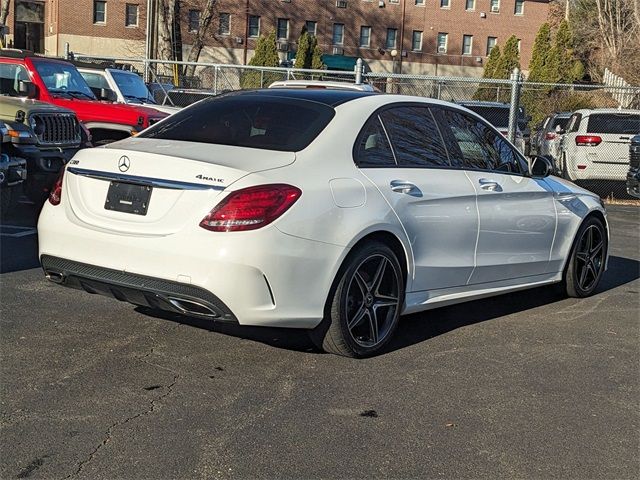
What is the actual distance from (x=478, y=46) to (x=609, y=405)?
60.9m

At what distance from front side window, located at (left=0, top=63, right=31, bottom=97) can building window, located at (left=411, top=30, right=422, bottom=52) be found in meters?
51.4

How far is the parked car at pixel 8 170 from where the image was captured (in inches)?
348

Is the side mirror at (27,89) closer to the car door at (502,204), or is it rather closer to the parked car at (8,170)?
the parked car at (8,170)

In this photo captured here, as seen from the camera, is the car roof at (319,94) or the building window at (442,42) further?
the building window at (442,42)

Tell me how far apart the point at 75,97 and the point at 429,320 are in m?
8.34

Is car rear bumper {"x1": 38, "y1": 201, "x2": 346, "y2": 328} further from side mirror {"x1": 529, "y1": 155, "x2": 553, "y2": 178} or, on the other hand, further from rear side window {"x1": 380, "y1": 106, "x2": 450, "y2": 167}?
side mirror {"x1": 529, "y1": 155, "x2": 553, "y2": 178}

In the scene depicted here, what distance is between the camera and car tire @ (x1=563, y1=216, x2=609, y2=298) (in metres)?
7.29

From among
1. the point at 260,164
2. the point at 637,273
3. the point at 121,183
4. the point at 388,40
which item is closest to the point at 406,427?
the point at 260,164

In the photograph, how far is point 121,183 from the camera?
4.95m

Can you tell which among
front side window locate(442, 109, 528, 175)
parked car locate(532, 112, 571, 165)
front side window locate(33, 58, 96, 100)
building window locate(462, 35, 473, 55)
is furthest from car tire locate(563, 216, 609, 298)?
building window locate(462, 35, 473, 55)

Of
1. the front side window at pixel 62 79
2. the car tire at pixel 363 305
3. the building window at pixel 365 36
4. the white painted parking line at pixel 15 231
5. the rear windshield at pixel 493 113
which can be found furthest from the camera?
the building window at pixel 365 36

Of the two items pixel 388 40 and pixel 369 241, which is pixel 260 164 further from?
pixel 388 40

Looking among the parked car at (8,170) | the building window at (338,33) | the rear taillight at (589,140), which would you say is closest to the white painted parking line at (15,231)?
the parked car at (8,170)

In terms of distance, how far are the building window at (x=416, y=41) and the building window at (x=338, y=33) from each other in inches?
208
